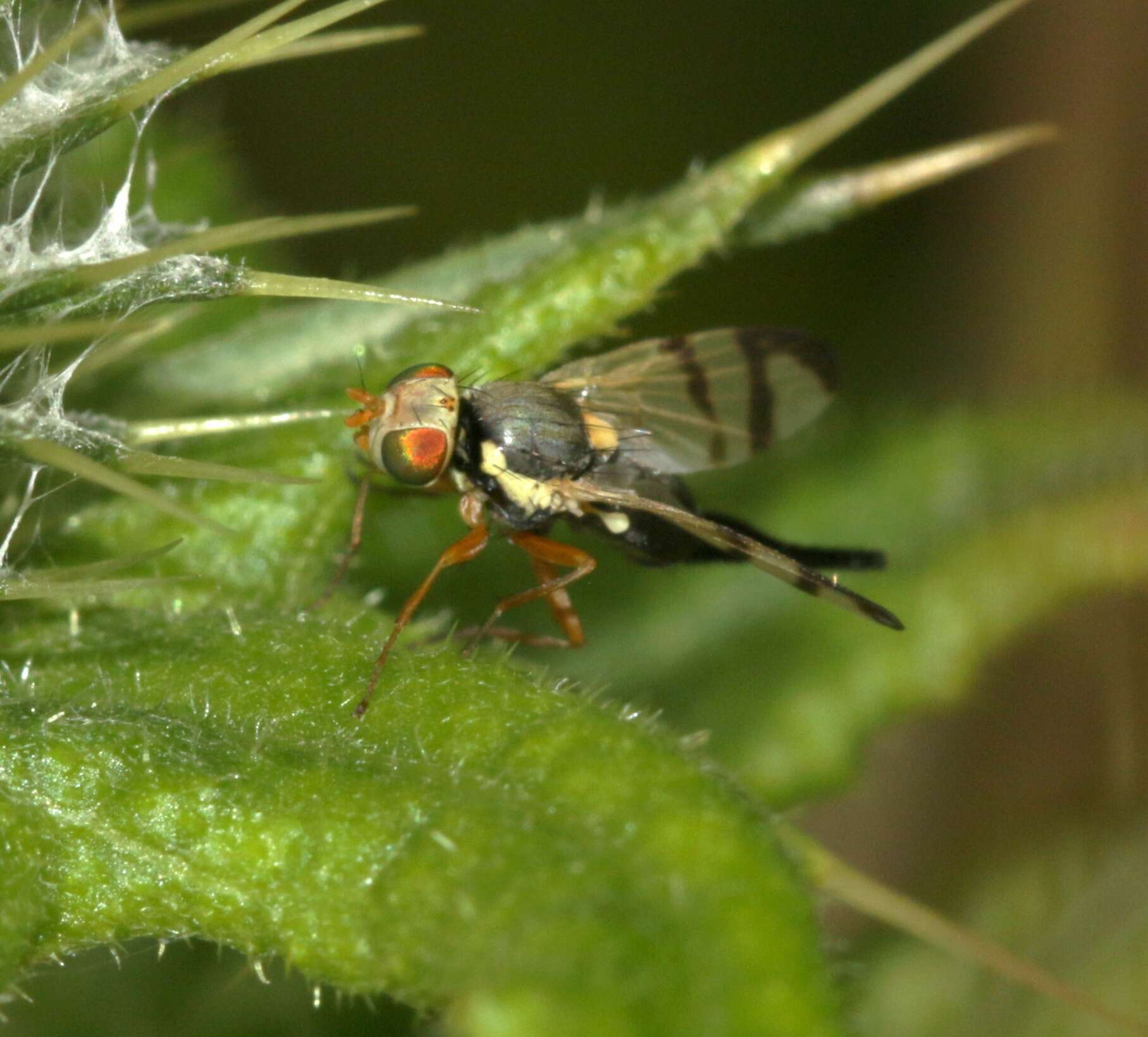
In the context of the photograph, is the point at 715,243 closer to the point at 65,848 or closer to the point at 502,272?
the point at 502,272

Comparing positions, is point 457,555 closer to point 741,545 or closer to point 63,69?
point 741,545

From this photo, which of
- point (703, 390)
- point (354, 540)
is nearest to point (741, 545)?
point (703, 390)

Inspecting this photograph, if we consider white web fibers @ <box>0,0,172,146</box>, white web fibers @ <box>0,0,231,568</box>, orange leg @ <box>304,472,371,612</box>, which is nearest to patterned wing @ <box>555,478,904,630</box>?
orange leg @ <box>304,472,371,612</box>

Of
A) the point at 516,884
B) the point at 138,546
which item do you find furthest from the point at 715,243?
the point at 516,884

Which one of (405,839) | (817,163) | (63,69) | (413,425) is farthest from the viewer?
(817,163)

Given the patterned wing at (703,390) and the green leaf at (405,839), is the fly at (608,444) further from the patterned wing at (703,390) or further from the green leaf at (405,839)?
the green leaf at (405,839)

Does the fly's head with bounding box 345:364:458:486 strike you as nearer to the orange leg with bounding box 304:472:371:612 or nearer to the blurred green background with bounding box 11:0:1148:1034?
the orange leg with bounding box 304:472:371:612

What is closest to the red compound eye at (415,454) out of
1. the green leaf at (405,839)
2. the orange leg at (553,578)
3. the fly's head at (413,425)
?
the fly's head at (413,425)
